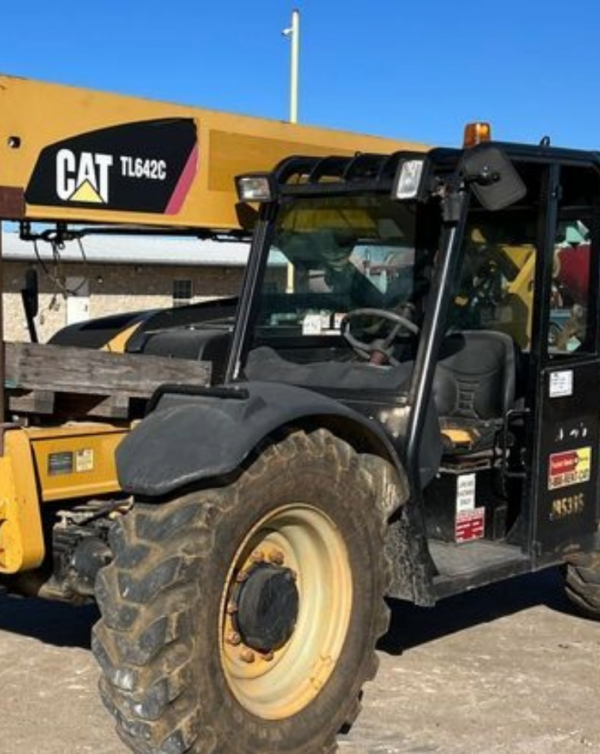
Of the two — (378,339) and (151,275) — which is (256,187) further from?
(151,275)

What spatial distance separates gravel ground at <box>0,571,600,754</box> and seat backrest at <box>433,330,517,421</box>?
4.00 feet

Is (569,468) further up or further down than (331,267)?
further down

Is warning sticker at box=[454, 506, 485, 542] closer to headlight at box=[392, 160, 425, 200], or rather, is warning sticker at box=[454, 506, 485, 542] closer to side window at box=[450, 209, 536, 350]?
side window at box=[450, 209, 536, 350]

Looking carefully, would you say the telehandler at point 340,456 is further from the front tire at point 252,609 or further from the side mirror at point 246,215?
the side mirror at point 246,215

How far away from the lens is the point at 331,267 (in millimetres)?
5457

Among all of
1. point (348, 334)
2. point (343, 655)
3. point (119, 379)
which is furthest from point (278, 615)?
point (348, 334)

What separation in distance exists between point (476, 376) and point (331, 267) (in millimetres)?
867

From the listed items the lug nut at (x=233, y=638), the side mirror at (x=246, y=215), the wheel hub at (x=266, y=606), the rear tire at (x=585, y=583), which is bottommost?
the rear tire at (x=585, y=583)

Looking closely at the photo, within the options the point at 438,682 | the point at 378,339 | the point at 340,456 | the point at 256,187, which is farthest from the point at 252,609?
the point at 256,187

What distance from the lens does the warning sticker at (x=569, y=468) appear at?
5.13 metres

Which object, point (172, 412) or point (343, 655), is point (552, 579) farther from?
point (172, 412)

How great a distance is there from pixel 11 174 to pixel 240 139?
50.8 inches

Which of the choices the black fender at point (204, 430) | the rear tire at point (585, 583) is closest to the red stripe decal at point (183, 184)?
the black fender at point (204, 430)

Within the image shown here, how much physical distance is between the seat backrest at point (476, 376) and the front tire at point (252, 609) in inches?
45.3
